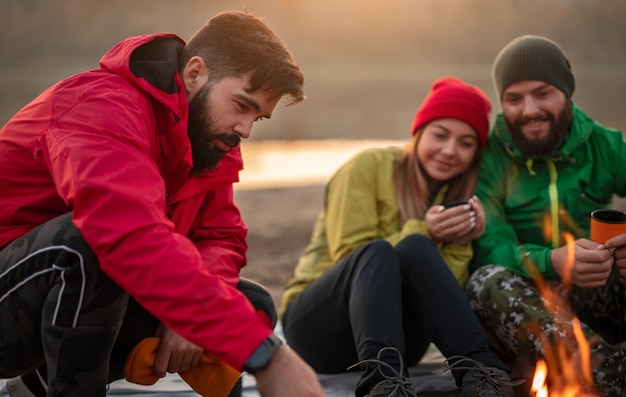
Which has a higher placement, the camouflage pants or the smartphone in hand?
the smartphone in hand

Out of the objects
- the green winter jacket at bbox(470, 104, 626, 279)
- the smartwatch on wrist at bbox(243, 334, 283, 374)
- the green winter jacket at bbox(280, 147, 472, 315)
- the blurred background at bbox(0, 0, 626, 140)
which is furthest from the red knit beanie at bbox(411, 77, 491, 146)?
the blurred background at bbox(0, 0, 626, 140)

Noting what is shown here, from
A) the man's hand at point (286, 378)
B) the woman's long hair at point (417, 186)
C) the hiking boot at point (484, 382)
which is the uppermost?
the man's hand at point (286, 378)

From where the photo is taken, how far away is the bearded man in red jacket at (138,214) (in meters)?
1.78

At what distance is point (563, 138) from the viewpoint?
3.29 meters

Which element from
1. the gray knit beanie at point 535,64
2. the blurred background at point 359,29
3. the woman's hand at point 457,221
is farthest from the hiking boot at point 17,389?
the blurred background at point 359,29

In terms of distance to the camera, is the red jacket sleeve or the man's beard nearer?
the red jacket sleeve

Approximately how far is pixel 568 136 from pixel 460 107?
444 mm

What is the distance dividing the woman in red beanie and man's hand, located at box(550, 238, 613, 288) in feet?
1.03

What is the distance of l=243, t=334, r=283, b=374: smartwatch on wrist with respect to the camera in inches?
69.4

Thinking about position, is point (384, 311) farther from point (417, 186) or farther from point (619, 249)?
point (619, 249)

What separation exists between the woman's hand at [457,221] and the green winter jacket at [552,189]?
115 millimetres

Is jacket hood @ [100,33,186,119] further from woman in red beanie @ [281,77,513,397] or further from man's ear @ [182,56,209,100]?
woman in red beanie @ [281,77,513,397]

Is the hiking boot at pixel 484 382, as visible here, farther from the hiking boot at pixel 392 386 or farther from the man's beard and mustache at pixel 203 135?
the man's beard and mustache at pixel 203 135

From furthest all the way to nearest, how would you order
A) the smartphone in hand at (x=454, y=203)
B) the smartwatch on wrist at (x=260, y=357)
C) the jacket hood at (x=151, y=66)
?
1. the smartphone in hand at (x=454, y=203)
2. the jacket hood at (x=151, y=66)
3. the smartwatch on wrist at (x=260, y=357)
